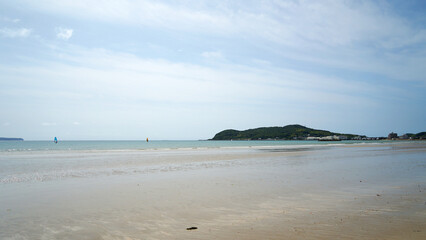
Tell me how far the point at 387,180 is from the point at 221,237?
38.2ft

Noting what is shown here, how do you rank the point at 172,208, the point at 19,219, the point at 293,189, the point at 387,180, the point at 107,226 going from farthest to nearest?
the point at 387,180, the point at 293,189, the point at 172,208, the point at 19,219, the point at 107,226

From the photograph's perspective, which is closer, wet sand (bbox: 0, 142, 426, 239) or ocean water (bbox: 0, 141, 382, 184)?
wet sand (bbox: 0, 142, 426, 239)

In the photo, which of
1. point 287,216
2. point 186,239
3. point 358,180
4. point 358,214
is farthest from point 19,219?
point 358,180

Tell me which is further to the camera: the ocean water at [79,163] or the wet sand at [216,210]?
the ocean water at [79,163]

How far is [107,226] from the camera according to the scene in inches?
272

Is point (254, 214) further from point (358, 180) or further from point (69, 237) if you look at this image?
point (358, 180)

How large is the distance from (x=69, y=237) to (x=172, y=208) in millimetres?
3177

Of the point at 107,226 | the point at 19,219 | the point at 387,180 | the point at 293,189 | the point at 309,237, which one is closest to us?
the point at 309,237

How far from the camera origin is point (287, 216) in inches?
297

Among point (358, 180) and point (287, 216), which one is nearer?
point (287, 216)

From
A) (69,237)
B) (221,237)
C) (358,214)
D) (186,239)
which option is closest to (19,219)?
(69,237)

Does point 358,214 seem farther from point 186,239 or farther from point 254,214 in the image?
point 186,239

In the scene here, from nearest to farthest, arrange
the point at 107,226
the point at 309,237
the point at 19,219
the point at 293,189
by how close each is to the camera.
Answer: the point at 309,237
the point at 107,226
the point at 19,219
the point at 293,189

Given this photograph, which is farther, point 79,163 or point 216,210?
point 79,163
